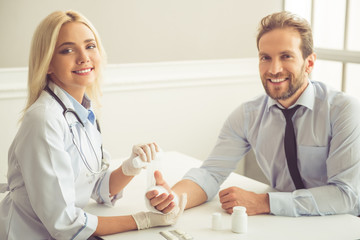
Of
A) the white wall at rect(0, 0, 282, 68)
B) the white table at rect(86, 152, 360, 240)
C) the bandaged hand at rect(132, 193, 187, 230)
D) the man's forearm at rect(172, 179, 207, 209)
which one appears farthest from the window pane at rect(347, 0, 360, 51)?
the bandaged hand at rect(132, 193, 187, 230)

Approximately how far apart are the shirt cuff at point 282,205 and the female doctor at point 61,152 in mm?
318

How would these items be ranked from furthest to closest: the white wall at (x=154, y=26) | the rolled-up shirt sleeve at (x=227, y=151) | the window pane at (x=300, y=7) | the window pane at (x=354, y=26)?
the window pane at (x=300, y=7), the window pane at (x=354, y=26), the white wall at (x=154, y=26), the rolled-up shirt sleeve at (x=227, y=151)

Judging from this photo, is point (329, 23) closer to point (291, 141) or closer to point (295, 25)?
point (295, 25)

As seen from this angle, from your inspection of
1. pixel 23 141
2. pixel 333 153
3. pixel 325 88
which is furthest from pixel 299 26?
pixel 23 141

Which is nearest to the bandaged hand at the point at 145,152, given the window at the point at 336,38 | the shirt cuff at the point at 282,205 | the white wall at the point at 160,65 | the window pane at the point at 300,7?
the shirt cuff at the point at 282,205

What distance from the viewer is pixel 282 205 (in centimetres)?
180

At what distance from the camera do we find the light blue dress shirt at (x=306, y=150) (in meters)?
1.82

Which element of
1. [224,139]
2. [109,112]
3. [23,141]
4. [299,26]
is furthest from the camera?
[109,112]

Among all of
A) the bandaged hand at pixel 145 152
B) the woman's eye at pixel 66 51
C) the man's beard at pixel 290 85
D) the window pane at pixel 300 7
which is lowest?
the bandaged hand at pixel 145 152

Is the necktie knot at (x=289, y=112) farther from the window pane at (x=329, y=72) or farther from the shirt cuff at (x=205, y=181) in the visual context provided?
the window pane at (x=329, y=72)

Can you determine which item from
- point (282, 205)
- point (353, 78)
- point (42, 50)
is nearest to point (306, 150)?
point (282, 205)

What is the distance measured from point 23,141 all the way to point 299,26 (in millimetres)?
1139

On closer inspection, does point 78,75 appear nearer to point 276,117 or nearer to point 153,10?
point 276,117

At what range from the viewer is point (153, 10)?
3.35m
